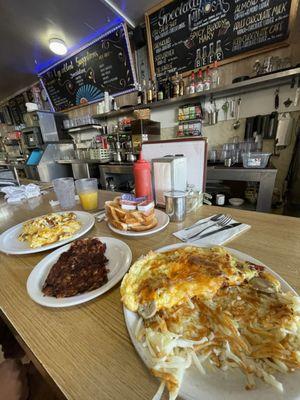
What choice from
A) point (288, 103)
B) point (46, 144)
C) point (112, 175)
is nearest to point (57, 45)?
point (46, 144)

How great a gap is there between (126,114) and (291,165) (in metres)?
2.78

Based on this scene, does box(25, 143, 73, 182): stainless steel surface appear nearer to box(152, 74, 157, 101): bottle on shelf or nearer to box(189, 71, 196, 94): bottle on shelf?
box(152, 74, 157, 101): bottle on shelf

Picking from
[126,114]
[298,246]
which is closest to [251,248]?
[298,246]

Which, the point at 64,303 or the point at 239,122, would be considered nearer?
the point at 64,303

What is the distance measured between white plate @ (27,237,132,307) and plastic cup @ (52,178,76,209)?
23.3 inches

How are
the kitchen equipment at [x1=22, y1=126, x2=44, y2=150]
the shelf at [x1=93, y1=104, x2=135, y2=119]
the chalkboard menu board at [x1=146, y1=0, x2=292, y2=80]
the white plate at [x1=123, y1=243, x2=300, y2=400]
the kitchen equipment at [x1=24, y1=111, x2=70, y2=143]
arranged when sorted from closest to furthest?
the white plate at [x1=123, y1=243, x2=300, y2=400]
the chalkboard menu board at [x1=146, y1=0, x2=292, y2=80]
the shelf at [x1=93, y1=104, x2=135, y2=119]
the kitchen equipment at [x1=24, y1=111, x2=70, y2=143]
the kitchen equipment at [x1=22, y1=126, x2=44, y2=150]

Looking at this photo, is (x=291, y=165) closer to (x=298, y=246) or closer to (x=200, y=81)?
(x=200, y=81)

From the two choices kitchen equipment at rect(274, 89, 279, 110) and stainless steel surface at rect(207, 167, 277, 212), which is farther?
kitchen equipment at rect(274, 89, 279, 110)

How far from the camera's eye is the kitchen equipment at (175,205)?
33.1 inches

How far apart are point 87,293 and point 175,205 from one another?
53 cm

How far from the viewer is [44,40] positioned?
3004mm

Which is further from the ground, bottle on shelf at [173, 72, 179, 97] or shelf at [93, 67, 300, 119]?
bottle on shelf at [173, 72, 179, 97]

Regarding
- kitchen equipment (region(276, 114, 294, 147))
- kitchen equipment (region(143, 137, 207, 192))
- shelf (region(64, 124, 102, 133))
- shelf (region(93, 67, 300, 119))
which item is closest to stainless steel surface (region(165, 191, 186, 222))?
kitchen equipment (region(143, 137, 207, 192))

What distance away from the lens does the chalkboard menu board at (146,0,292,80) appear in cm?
196
